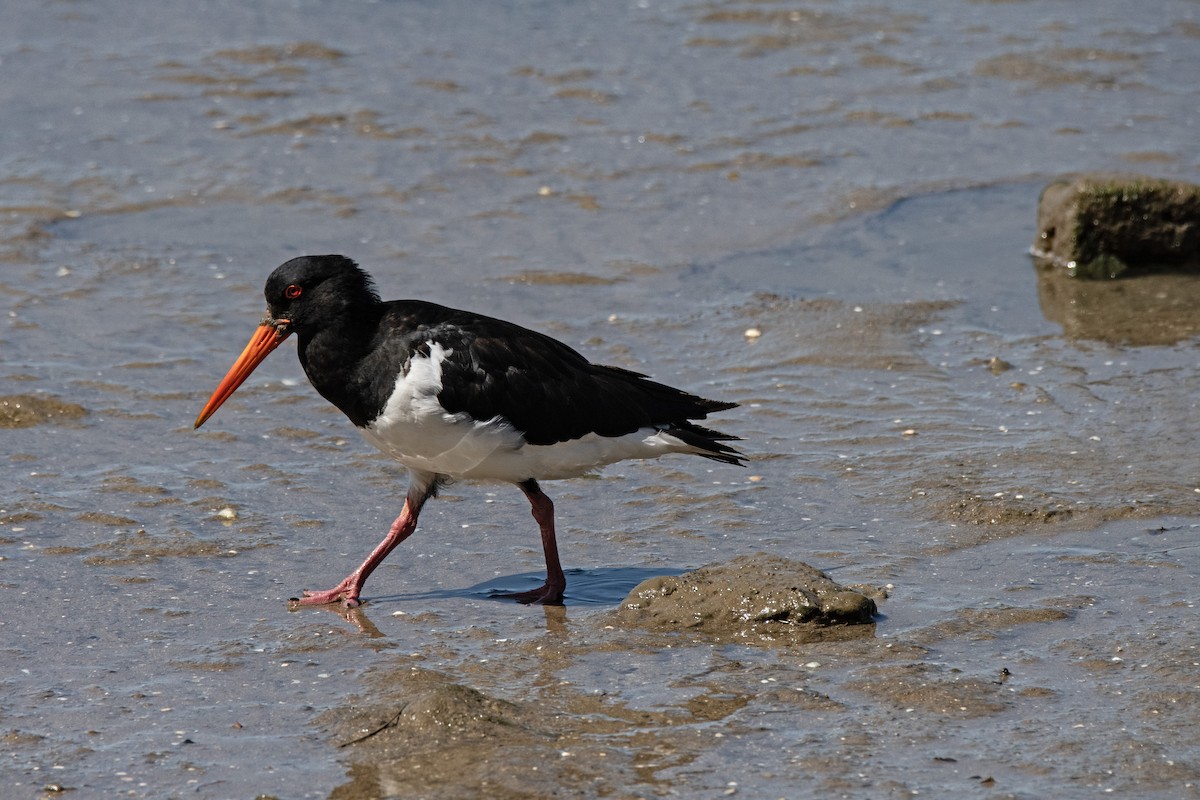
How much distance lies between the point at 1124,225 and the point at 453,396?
6.04 meters

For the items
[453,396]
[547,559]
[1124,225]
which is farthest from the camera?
[1124,225]

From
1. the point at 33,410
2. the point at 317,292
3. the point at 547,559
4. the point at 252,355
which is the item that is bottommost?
the point at 547,559

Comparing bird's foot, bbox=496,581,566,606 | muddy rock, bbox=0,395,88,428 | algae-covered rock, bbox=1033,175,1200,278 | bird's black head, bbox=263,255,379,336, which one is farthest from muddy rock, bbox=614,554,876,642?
algae-covered rock, bbox=1033,175,1200,278

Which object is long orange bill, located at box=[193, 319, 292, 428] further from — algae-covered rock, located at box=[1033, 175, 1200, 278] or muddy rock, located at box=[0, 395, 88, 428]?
algae-covered rock, located at box=[1033, 175, 1200, 278]

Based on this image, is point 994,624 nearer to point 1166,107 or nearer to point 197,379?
point 197,379

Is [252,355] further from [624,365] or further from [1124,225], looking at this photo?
[1124,225]

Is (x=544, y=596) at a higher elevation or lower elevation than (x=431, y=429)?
lower

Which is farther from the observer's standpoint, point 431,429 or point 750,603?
point 431,429

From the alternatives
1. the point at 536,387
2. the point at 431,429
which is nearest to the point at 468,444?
the point at 431,429

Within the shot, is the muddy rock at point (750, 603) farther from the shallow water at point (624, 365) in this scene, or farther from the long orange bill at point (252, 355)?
the long orange bill at point (252, 355)

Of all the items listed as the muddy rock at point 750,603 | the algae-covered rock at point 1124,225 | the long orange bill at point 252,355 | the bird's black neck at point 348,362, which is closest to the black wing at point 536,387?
the bird's black neck at point 348,362

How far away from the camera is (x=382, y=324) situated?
6793 mm

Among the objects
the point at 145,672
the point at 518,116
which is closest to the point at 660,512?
the point at 145,672

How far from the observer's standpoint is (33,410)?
880 cm
